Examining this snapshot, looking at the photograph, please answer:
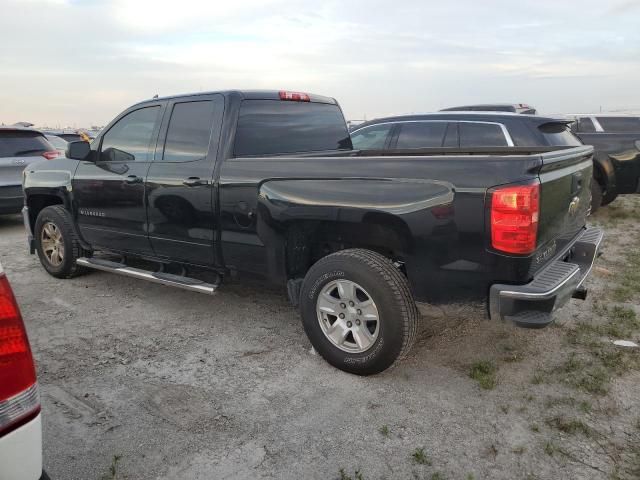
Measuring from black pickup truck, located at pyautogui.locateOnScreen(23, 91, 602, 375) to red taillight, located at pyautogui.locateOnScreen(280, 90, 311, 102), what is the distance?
12mm

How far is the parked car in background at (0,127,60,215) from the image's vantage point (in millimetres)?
8109

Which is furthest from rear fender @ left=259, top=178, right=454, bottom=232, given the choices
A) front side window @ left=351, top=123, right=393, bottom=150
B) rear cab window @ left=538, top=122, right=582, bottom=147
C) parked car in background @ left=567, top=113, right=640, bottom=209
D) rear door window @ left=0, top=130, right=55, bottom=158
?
rear door window @ left=0, top=130, right=55, bottom=158

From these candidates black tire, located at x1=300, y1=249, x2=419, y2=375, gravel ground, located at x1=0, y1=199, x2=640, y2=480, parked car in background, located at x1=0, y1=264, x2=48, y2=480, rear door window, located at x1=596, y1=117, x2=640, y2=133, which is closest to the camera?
parked car in background, located at x1=0, y1=264, x2=48, y2=480

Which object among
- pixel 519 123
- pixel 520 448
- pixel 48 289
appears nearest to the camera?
pixel 520 448

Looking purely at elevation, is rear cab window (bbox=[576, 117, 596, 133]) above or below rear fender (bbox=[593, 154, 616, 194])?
above

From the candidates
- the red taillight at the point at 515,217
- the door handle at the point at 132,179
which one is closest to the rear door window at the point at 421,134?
the door handle at the point at 132,179

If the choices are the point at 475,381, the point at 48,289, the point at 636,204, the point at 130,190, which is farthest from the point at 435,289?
the point at 636,204

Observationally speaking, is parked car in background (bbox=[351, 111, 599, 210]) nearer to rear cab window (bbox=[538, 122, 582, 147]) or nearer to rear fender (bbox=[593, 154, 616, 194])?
rear cab window (bbox=[538, 122, 582, 147])

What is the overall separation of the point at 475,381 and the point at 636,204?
28.9 feet

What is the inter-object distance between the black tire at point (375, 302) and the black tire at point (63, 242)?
3.09 meters

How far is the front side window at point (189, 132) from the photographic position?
4098 mm

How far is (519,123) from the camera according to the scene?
635 centimetres

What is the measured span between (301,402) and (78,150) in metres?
3.35

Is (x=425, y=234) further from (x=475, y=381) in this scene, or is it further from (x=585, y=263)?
(x=585, y=263)
